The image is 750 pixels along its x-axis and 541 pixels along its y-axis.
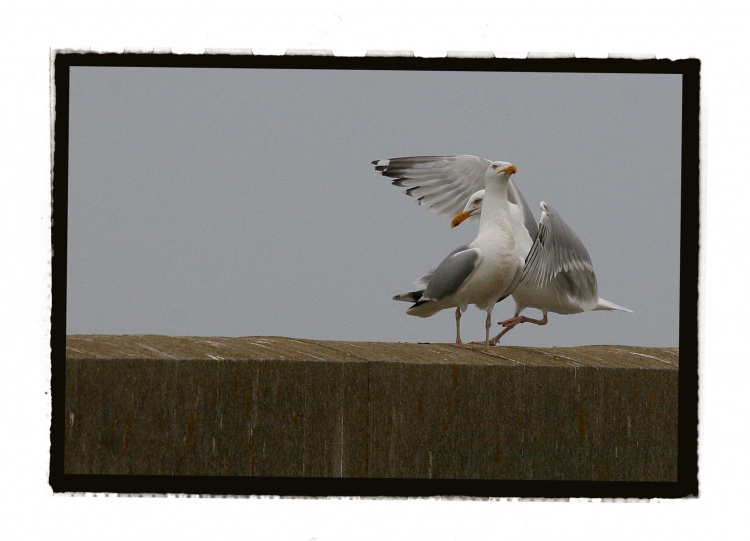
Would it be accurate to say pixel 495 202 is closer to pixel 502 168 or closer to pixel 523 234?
pixel 502 168

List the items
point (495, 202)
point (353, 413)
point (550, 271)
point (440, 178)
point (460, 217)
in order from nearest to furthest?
point (353, 413), point (550, 271), point (495, 202), point (460, 217), point (440, 178)

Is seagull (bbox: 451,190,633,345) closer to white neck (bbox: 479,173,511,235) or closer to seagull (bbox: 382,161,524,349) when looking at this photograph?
seagull (bbox: 382,161,524,349)

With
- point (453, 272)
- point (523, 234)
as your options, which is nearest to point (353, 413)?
point (453, 272)

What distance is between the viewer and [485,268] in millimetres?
8516

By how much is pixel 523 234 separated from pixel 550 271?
69 centimetres

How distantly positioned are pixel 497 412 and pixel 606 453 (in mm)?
635

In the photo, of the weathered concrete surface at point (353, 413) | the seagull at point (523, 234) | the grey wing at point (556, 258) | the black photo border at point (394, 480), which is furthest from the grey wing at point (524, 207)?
the black photo border at point (394, 480)

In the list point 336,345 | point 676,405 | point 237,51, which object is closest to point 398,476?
point 336,345

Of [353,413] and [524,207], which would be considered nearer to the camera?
[353,413]

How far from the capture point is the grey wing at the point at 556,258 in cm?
847

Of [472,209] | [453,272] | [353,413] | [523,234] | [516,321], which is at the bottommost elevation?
[353,413]

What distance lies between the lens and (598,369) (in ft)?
26.2

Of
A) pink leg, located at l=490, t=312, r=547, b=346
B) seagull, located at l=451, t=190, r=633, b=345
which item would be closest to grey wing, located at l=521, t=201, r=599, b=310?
seagull, located at l=451, t=190, r=633, b=345

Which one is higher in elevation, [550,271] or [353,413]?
[550,271]
